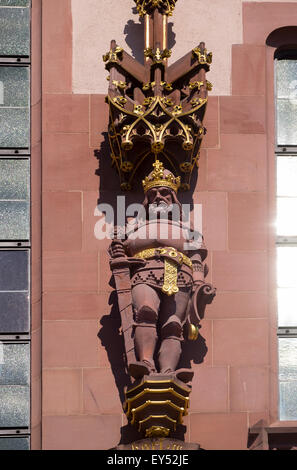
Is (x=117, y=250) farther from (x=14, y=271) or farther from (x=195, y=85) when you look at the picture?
(x=195, y=85)

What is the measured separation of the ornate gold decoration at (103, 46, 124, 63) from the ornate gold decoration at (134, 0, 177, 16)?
620 millimetres

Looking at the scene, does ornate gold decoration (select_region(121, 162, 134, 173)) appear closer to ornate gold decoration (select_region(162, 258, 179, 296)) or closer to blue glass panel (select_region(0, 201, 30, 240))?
blue glass panel (select_region(0, 201, 30, 240))

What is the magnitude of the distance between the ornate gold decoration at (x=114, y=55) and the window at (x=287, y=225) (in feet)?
6.08

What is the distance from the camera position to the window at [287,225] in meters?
15.2

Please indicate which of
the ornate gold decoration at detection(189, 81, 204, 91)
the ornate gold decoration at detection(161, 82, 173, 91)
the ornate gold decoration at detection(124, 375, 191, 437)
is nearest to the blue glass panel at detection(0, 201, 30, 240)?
the ornate gold decoration at detection(161, 82, 173, 91)

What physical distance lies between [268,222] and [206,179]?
0.77 meters

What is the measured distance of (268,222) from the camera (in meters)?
15.5

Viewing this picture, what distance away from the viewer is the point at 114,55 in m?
15.3

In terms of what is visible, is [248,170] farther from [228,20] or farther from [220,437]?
[220,437]

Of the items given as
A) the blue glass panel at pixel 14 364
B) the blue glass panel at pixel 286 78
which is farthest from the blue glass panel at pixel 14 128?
the blue glass panel at pixel 286 78

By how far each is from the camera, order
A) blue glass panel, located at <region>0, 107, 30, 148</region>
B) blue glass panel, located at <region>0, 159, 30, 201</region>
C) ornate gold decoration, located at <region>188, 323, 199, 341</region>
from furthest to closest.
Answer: blue glass panel, located at <region>0, 107, 30, 148</region>, blue glass panel, located at <region>0, 159, 30, 201</region>, ornate gold decoration, located at <region>188, 323, 199, 341</region>

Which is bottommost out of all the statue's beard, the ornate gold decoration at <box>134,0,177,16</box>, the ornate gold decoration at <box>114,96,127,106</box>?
the statue's beard

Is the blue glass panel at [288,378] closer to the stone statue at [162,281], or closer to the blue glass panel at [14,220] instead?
the stone statue at [162,281]

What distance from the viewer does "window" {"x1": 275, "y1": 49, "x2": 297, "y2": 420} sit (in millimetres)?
15250
